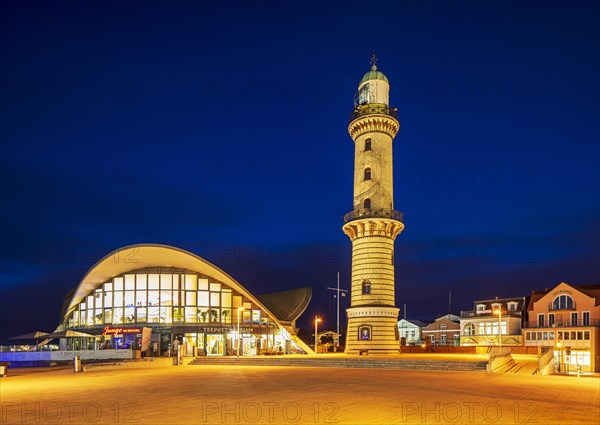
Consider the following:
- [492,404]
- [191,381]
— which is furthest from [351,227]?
[492,404]

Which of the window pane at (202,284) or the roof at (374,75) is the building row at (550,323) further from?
the roof at (374,75)

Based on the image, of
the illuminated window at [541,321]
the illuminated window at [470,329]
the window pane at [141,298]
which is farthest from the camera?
the illuminated window at [470,329]

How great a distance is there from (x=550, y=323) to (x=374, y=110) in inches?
1447

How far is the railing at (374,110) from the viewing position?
4347cm

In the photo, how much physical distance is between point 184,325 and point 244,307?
574 centimetres

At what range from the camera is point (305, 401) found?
15688 millimetres

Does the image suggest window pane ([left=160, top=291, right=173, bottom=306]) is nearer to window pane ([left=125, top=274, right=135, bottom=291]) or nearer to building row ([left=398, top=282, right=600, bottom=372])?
window pane ([left=125, top=274, right=135, bottom=291])

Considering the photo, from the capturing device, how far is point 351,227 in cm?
4225

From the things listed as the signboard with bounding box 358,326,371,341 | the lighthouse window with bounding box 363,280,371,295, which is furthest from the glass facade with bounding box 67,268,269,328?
the lighthouse window with bounding box 363,280,371,295

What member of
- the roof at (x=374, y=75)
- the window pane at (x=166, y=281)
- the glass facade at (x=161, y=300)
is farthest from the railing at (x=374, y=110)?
the window pane at (x=166, y=281)

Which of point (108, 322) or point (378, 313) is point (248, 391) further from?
point (108, 322)

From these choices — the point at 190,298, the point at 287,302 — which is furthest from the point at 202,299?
the point at 287,302

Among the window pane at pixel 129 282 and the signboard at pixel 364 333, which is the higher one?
the window pane at pixel 129 282

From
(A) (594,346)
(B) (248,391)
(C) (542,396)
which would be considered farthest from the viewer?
(A) (594,346)
